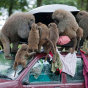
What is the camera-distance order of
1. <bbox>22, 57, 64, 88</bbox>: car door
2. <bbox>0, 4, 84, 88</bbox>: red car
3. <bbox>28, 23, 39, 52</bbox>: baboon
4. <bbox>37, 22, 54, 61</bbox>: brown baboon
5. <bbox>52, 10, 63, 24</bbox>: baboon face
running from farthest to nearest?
<bbox>52, 10, 63, 24</bbox>: baboon face → <bbox>37, 22, 54, 61</bbox>: brown baboon → <bbox>28, 23, 39, 52</bbox>: baboon → <bbox>22, 57, 64, 88</bbox>: car door → <bbox>0, 4, 84, 88</bbox>: red car

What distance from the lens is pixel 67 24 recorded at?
4672 millimetres

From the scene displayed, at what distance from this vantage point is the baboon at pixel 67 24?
465 centimetres

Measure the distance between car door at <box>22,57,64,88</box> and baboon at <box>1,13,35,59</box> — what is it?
28.0 inches

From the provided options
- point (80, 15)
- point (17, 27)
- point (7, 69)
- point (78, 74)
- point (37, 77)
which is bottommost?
point (78, 74)

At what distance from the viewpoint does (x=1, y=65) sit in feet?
14.4

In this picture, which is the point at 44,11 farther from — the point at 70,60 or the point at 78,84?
the point at 78,84

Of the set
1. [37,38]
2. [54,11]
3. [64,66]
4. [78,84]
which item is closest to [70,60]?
[64,66]

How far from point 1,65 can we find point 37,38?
3.18ft

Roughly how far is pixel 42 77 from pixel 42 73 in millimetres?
83

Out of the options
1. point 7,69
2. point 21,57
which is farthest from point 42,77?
point 7,69

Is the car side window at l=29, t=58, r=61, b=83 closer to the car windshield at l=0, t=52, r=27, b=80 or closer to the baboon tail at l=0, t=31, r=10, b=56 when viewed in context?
the car windshield at l=0, t=52, r=27, b=80

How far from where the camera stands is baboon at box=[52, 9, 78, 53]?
4.65 metres

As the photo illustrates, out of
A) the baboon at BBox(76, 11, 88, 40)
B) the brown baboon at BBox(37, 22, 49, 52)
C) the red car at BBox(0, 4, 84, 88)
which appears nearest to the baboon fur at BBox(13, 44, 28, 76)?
the red car at BBox(0, 4, 84, 88)

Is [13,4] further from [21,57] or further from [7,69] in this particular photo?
[21,57]
